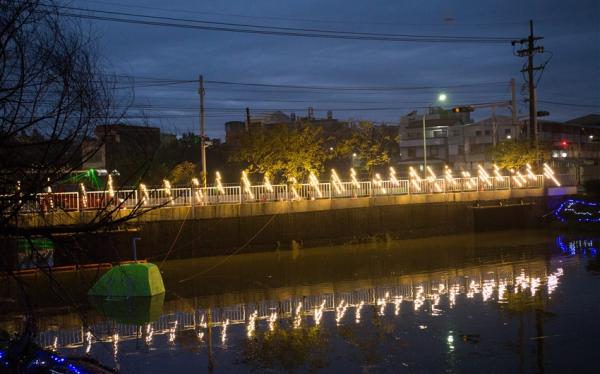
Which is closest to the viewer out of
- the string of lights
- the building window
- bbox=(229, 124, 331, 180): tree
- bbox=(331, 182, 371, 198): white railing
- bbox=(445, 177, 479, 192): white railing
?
bbox=(331, 182, 371, 198): white railing

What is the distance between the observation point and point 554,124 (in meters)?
74.6

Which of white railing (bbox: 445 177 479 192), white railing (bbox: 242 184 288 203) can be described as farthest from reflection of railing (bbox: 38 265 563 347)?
white railing (bbox: 445 177 479 192)

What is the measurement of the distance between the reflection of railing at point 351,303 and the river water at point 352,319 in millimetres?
33

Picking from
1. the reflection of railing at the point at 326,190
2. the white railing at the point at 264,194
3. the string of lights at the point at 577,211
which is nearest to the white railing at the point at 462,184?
the reflection of railing at the point at 326,190

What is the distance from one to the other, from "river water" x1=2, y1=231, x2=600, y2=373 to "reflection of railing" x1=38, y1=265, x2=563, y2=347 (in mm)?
33

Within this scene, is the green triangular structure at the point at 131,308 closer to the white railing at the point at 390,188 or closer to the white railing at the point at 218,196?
the white railing at the point at 218,196

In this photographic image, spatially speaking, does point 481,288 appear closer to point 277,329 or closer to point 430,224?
point 277,329

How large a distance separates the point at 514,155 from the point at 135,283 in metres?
32.5

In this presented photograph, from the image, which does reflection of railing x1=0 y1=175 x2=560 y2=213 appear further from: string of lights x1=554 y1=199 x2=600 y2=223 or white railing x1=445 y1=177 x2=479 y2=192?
string of lights x1=554 y1=199 x2=600 y2=223

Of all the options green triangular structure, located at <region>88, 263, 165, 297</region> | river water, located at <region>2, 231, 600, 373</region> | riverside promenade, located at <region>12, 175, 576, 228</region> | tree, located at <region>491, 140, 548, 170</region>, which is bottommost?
river water, located at <region>2, 231, 600, 373</region>

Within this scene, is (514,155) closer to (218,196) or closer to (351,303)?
(218,196)

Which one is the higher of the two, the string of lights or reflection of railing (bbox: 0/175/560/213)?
reflection of railing (bbox: 0/175/560/213)

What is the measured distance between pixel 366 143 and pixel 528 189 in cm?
1437

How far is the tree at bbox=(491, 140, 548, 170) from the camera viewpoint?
4384cm
